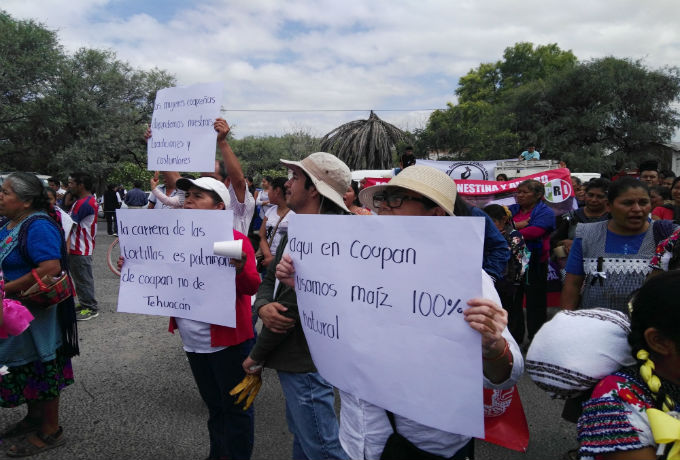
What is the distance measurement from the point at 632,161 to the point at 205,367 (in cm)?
2957

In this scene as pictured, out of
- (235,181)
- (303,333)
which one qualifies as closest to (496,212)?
(235,181)

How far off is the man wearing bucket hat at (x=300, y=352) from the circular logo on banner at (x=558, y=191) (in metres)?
5.24

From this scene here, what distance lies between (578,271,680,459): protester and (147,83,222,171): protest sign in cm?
246

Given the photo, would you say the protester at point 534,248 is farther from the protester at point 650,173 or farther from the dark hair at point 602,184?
the protester at point 650,173

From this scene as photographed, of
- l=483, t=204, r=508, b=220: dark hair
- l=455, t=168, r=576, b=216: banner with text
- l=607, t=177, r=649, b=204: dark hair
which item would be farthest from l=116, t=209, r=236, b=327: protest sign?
l=455, t=168, r=576, b=216: banner with text

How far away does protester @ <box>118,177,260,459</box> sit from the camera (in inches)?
103

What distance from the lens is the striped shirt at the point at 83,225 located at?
6332mm

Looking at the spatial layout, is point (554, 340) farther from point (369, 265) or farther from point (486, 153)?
point (486, 153)

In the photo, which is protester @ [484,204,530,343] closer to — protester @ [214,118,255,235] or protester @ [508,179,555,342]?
protester @ [508,179,555,342]

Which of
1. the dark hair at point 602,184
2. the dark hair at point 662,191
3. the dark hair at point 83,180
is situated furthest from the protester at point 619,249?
the dark hair at point 83,180

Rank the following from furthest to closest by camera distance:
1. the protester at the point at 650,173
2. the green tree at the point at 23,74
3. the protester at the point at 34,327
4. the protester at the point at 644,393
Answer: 1. the green tree at the point at 23,74
2. the protester at the point at 650,173
3. the protester at the point at 34,327
4. the protester at the point at 644,393

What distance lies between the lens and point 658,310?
1252 millimetres

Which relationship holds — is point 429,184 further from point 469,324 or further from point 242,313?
point 242,313

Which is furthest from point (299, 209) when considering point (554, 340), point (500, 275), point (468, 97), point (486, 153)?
point (468, 97)
